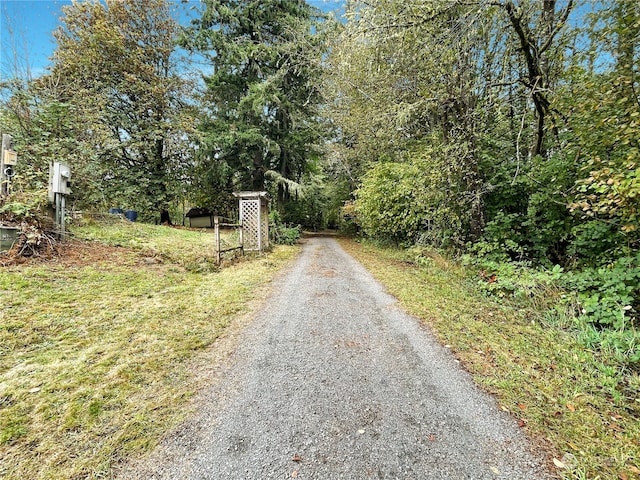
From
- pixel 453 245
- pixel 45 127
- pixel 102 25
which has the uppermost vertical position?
pixel 102 25

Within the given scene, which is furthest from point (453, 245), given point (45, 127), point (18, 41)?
point (18, 41)

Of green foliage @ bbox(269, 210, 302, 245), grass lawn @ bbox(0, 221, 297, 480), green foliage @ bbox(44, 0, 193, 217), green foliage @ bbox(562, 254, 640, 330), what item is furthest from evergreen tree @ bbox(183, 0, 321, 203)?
green foliage @ bbox(562, 254, 640, 330)

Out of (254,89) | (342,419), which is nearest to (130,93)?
(254,89)

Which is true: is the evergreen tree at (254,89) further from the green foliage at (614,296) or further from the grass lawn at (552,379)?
the green foliage at (614,296)

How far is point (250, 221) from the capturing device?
846 cm

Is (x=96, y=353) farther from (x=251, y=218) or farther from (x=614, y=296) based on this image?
(x=251, y=218)

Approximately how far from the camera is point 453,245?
6.46m

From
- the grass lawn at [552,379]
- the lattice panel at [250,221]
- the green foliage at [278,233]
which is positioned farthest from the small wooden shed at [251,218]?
the grass lawn at [552,379]

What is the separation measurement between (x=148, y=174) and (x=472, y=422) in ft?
50.9

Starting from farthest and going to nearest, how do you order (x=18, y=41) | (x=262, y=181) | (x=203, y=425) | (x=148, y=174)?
(x=262, y=181) → (x=148, y=174) → (x=18, y=41) → (x=203, y=425)

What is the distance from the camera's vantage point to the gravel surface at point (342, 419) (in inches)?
56.0

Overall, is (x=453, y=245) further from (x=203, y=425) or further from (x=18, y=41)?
(x=18, y=41)

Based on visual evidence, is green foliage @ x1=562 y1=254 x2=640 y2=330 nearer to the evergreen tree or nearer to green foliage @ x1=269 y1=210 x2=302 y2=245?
green foliage @ x1=269 y1=210 x2=302 y2=245

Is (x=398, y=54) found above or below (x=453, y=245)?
above
